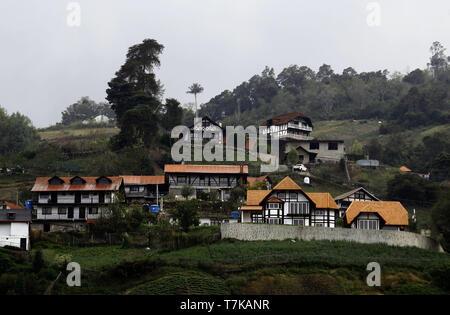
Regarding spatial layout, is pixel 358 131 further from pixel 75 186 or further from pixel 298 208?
pixel 75 186

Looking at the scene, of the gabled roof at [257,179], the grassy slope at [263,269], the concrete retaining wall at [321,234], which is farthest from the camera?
the gabled roof at [257,179]

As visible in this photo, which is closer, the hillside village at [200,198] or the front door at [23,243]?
the front door at [23,243]

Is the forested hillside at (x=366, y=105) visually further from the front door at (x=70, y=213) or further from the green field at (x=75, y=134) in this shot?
the front door at (x=70, y=213)

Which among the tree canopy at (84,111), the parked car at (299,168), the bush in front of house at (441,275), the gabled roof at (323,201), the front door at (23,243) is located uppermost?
the tree canopy at (84,111)

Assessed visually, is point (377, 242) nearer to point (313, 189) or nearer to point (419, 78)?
point (313, 189)

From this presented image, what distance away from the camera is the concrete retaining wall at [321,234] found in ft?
204

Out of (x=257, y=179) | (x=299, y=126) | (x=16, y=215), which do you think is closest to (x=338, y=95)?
(x=299, y=126)

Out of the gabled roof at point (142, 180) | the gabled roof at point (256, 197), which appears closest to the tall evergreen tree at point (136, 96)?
the gabled roof at point (142, 180)

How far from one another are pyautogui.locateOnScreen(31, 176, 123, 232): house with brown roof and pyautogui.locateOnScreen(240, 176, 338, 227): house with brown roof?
15.1 meters

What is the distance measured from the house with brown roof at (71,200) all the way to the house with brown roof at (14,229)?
813 centimetres

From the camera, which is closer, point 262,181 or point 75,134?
point 262,181

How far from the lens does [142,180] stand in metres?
83.6

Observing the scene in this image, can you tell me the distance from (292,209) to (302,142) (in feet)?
140

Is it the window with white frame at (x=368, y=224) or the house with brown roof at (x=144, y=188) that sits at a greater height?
the house with brown roof at (x=144, y=188)
